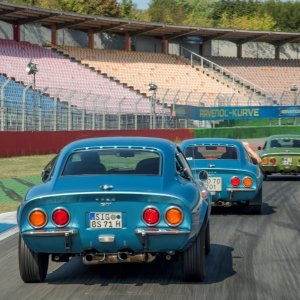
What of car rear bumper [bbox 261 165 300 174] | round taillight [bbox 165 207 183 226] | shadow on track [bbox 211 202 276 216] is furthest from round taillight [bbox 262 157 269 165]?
round taillight [bbox 165 207 183 226]

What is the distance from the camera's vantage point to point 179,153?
332 inches

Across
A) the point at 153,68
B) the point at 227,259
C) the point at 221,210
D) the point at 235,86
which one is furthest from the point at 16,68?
the point at 227,259

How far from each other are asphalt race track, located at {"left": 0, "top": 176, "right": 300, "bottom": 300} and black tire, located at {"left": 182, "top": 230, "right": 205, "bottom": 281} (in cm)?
11

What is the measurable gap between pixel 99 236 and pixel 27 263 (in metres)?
0.85

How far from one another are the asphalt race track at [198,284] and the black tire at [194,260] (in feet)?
0.35

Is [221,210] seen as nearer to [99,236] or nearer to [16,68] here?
[99,236]

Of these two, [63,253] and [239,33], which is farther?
[239,33]

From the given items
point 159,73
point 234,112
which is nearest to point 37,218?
point 234,112

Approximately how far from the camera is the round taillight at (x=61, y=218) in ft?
22.8

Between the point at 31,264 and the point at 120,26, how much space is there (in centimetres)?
5549

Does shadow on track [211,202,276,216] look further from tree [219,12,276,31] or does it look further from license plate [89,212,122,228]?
tree [219,12,276,31]

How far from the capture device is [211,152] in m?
14.5

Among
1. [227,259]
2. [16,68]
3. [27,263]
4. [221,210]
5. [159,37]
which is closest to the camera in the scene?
[27,263]

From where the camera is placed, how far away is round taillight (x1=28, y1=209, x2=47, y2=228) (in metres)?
6.99
